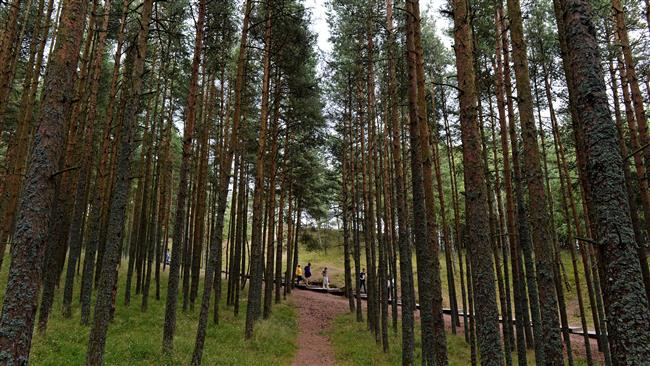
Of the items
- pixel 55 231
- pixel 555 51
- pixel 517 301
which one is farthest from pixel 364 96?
pixel 55 231

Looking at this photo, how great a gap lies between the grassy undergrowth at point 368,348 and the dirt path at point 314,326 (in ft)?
1.31

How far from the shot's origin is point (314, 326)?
17672mm

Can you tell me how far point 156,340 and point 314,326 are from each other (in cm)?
874

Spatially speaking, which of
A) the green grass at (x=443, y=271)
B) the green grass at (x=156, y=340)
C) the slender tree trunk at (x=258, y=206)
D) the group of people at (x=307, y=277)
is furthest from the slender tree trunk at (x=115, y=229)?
the group of people at (x=307, y=277)

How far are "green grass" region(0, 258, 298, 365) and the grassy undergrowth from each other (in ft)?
6.32

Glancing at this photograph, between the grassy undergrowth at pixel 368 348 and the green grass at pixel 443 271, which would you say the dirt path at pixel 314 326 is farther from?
the green grass at pixel 443 271

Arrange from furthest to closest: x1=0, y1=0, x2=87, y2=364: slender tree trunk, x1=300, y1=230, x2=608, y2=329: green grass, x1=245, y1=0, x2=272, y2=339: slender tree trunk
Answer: x1=300, y1=230, x2=608, y2=329: green grass, x1=245, y1=0, x2=272, y2=339: slender tree trunk, x1=0, y1=0, x2=87, y2=364: slender tree trunk

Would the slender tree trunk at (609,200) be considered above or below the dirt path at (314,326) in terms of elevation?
above

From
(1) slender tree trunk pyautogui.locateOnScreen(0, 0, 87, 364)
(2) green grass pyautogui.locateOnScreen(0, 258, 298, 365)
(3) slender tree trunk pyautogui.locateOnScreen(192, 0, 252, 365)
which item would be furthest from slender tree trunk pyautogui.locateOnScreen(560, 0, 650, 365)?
(2) green grass pyautogui.locateOnScreen(0, 258, 298, 365)

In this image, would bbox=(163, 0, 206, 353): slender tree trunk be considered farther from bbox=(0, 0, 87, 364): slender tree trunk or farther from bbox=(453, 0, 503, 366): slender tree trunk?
bbox=(453, 0, 503, 366): slender tree trunk

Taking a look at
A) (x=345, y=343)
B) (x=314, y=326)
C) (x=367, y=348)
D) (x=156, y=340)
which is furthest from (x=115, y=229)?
(x=314, y=326)

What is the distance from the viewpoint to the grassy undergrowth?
12617 mm

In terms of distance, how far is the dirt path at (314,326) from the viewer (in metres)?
12.8

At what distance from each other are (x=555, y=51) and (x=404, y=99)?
648 cm
